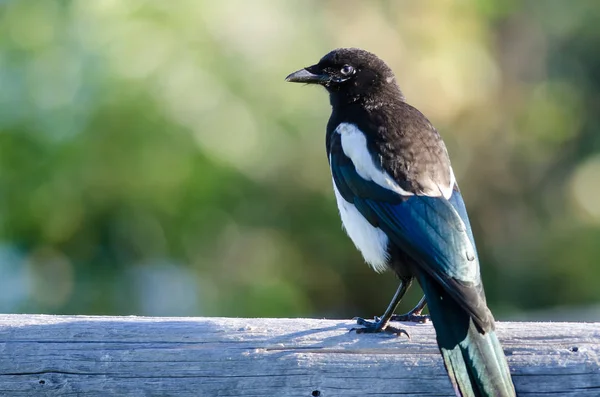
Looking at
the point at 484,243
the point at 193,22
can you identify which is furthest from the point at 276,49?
the point at 484,243

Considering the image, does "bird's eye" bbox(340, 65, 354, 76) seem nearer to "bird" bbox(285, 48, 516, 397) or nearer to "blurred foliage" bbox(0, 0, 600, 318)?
"bird" bbox(285, 48, 516, 397)

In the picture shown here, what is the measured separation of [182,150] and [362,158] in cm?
211

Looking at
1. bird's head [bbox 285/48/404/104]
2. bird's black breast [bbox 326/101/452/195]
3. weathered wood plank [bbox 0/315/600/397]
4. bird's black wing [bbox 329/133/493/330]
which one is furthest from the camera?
bird's head [bbox 285/48/404/104]

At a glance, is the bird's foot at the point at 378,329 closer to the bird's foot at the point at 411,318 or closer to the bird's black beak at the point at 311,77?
the bird's foot at the point at 411,318

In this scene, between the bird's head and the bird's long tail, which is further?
the bird's head

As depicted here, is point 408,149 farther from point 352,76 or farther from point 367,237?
point 352,76

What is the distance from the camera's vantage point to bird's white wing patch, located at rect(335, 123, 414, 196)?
2.38 metres

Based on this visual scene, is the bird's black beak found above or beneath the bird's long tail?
above

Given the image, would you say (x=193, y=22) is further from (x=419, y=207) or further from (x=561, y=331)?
(x=561, y=331)

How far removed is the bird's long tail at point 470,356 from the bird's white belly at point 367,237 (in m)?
0.46

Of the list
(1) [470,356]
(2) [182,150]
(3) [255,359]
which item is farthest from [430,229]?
(2) [182,150]

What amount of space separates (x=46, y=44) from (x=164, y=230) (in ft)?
3.41

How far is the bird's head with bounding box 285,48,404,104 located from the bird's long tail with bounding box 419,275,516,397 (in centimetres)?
106

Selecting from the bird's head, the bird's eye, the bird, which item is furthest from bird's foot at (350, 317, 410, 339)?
the bird's eye
